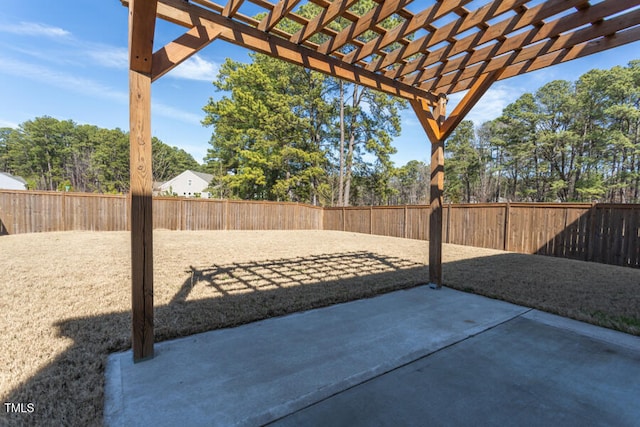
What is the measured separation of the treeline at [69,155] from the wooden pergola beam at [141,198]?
A: 108 feet

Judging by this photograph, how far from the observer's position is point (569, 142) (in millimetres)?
19656

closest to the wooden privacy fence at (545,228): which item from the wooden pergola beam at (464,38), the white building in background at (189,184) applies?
the wooden pergola beam at (464,38)

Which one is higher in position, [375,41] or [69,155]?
[69,155]

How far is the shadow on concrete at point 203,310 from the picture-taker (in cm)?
165

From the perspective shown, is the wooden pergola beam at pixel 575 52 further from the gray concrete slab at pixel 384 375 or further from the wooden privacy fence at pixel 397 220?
the wooden privacy fence at pixel 397 220

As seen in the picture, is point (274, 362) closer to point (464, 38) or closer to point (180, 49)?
point (180, 49)

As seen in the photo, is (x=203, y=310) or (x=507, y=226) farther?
(x=507, y=226)

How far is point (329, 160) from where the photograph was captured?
807 inches

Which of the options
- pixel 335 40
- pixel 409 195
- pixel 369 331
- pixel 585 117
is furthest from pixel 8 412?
pixel 409 195

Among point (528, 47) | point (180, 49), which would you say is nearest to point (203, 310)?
point (180, 49)

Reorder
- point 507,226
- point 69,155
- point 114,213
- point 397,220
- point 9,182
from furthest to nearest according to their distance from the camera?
point 69,155, point 9,182, point 397,220, point 114,213, point 507,226

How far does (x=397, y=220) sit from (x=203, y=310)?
10044mm

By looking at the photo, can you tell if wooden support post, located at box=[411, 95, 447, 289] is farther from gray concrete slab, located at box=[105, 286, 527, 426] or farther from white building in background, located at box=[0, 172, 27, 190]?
white building in background, located at box=[0, 172, 27, 190]

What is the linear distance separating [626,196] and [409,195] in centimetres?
1799
